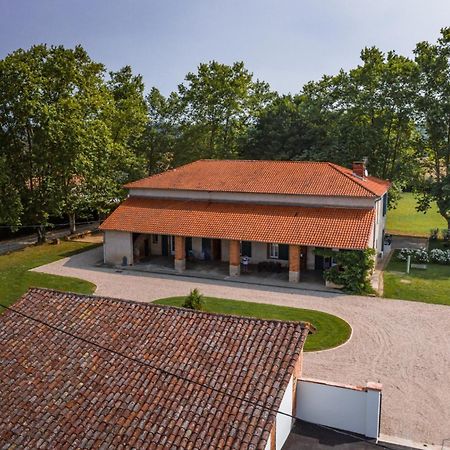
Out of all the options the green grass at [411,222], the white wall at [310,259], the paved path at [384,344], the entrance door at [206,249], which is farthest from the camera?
the green grass at [411,222]

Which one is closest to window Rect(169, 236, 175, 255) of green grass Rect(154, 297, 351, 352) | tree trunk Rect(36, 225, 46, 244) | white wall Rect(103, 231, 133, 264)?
white wall Rect(103, 231, 133, 264)

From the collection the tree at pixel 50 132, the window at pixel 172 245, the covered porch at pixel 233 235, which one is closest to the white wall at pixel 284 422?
the covered porch at pixel 233 235

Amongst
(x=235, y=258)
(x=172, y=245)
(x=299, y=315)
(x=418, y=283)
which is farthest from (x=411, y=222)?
(x=299, y=315)

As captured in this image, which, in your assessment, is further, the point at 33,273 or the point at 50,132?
the point at 50,132

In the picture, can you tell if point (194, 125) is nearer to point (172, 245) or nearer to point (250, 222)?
point (172, 245)

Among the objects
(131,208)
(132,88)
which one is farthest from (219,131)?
A: (131,208)

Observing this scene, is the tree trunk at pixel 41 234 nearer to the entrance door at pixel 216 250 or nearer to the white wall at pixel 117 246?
the white wall at pixel 117 246

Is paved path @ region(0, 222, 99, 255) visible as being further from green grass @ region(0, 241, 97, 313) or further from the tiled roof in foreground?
the tiled roof in foreground
